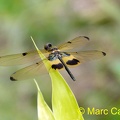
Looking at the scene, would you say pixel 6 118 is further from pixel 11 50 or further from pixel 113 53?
pixel 113 53

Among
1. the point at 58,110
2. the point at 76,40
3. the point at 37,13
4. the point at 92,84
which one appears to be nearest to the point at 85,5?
the point at 37,13

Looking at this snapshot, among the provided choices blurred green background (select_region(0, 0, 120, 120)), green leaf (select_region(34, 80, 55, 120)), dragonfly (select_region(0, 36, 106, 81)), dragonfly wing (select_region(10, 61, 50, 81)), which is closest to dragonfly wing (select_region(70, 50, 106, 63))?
dragonfly (select_region(0, 36, 106, 81))

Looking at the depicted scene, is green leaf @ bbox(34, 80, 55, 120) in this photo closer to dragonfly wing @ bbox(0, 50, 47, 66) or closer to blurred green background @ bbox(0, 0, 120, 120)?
dragonfly wing @ bbox(0, 50, 47, 66)

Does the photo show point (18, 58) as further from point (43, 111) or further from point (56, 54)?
point (43, 111)

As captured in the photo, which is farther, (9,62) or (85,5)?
(85,5)

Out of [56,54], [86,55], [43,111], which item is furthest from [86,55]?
[43,111]

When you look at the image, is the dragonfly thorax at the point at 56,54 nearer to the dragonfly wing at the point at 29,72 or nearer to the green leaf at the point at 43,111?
the dragonfly wing at the point at 29,72

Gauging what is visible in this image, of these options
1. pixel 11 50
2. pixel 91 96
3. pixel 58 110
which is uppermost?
pixel 11 50

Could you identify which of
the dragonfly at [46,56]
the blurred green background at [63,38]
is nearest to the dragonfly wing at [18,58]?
the dragonfly at [46,56]
